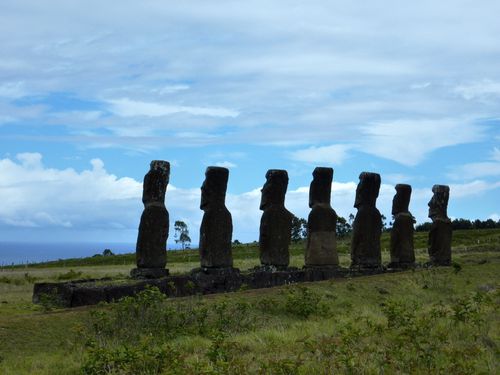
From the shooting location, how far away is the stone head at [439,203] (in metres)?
27.5

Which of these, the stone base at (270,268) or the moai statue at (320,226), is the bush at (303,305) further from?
the moai statue at (320,226)

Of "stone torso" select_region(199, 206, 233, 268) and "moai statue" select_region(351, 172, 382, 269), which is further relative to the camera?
"moai statue" select_region(351, 172, 382, 269)

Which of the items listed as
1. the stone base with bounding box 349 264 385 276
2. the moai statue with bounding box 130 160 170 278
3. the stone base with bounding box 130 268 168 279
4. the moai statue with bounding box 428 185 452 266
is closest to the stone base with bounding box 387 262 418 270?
the stone base with bounding box 349 264 385 276

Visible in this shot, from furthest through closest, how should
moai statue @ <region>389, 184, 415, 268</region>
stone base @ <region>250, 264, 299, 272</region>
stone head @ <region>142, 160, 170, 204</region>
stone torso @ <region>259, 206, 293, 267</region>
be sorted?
moai statue @ <region>389, 184, 415, 268</region>
stone torso @ <region>259, 206, 293, 267</region>
stone base @ <region>250, 264, 299, 272</region>
stone head @ <region>142, 160, 170, 204</region>

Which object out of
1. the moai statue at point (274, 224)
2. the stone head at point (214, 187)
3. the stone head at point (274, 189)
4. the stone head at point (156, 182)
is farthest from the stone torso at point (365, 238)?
the stone head at point (156, 182)

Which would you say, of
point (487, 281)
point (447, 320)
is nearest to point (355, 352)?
point (447, 320)

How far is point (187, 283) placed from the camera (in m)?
17.7

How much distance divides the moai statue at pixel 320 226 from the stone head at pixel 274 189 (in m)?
1.63

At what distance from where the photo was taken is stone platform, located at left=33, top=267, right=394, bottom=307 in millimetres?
15742

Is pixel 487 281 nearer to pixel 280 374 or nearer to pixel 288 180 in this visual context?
pixel 288 180

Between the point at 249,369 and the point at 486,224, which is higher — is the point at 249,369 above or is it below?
below

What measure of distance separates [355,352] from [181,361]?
2464mm

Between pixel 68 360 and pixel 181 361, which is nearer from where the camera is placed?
pixel 181 361

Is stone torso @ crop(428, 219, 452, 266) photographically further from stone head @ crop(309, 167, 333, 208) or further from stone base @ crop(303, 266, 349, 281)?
stone head @ crop(309, 167, 333, 208)
